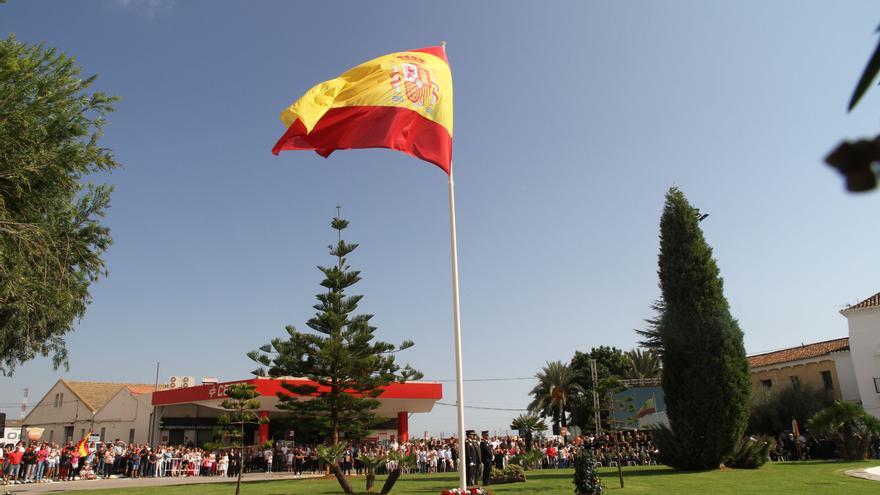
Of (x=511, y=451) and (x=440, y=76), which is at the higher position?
(x=440, y=76)

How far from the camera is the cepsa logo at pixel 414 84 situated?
10.5 metres

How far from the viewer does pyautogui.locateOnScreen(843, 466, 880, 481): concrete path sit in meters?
16.2

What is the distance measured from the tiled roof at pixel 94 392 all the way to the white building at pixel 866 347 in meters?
45.8

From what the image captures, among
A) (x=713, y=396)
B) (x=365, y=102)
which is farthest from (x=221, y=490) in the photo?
(x=713, y=396)

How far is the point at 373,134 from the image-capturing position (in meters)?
10.1

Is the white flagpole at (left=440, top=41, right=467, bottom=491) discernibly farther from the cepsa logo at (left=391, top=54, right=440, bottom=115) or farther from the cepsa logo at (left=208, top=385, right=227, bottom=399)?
the cepsa logo at (left=208, top=385, right=227, bottom=399)

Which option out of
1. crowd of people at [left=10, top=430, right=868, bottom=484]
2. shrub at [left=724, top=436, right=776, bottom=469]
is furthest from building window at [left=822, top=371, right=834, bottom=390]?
shrub at [left=724, top=436, right=776, bottom=469]

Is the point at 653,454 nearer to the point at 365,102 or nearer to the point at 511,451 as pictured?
the point at 511,451

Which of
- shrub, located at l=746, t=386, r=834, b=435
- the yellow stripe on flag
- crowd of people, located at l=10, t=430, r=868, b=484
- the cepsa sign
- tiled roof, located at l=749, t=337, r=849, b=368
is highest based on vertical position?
the yellow stripe on flag

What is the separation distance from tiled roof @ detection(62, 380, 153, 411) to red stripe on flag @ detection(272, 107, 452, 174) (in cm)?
3986

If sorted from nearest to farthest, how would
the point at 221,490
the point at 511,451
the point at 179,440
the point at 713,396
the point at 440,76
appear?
the point at 440,76, the point at 221,490, the point at 713,396, the point at 511,451, the point at 179,440

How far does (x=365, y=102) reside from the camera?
33.8 ft

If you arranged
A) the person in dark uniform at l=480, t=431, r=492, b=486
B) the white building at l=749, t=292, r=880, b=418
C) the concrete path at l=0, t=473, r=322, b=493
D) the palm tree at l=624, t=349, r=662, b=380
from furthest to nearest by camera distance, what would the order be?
the palm tree at l=624, t=349, r=662, b=380 → the white building at l=749, t=292, r=880, b=418 → the concrete path at l=0, t=473, r=322, b=493 → the person in dark uniform at l=480, t=431, r=492, b=486

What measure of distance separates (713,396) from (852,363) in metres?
21.3
